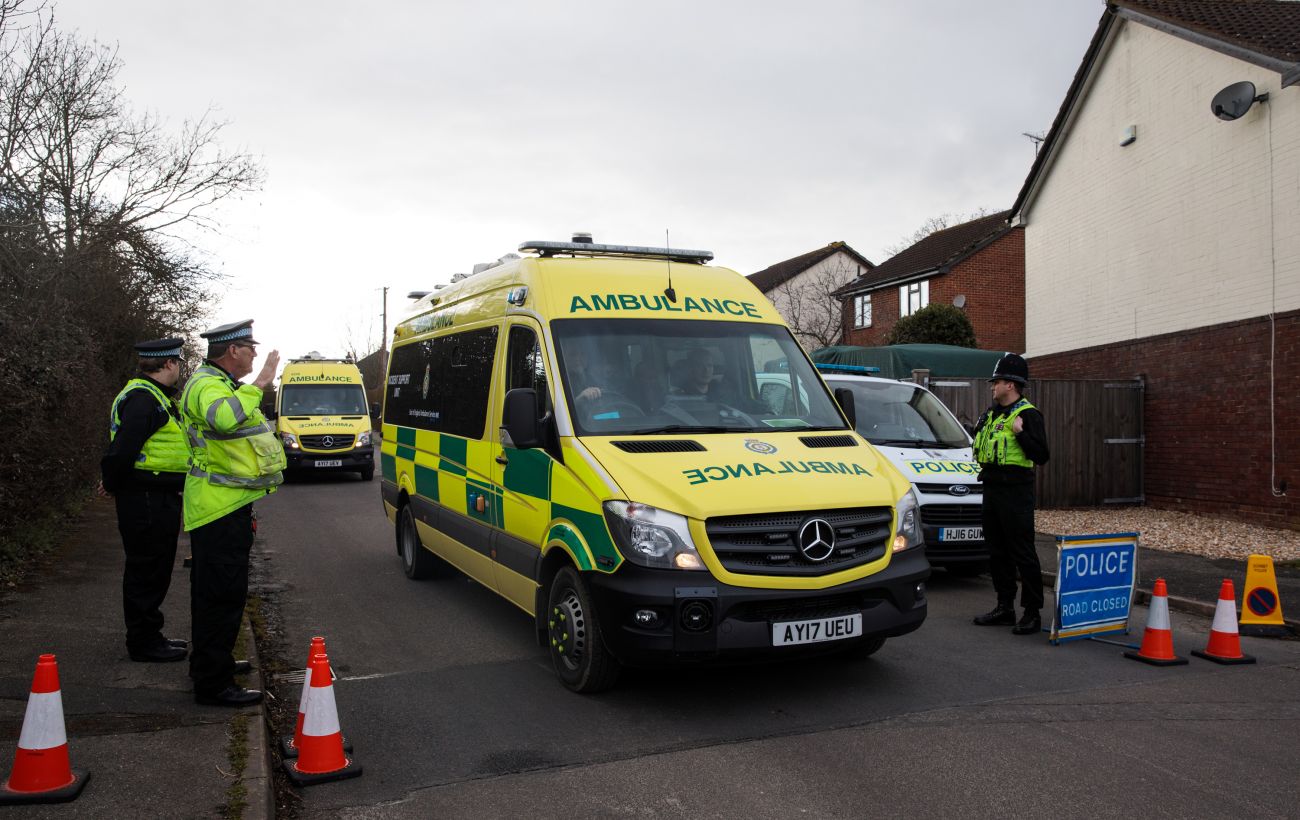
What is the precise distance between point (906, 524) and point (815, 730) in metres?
1.27

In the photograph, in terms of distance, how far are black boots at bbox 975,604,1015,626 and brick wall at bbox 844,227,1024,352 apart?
25.0 m

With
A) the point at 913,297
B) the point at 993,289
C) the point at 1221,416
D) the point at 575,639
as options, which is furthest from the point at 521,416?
the point at 913,297

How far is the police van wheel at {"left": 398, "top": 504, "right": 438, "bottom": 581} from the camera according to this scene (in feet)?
29.0

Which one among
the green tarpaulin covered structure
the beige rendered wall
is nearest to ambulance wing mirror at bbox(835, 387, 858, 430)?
the beige rendered wall

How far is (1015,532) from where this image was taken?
7012 millimetres

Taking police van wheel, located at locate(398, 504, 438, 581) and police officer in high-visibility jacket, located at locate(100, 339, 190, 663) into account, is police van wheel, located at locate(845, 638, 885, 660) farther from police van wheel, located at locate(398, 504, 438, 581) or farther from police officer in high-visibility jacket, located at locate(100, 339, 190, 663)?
police van wheel, located at locate(398, 504, 438, 581)

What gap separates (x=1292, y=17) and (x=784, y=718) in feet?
50.9

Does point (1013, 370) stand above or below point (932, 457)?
above

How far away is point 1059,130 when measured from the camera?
59.8ft

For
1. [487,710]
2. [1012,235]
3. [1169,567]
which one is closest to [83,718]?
[487,710]

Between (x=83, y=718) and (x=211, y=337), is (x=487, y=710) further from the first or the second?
(x=211, y=337)

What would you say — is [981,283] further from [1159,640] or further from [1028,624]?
[1159,640]

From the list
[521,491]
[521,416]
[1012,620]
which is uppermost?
[521,416]

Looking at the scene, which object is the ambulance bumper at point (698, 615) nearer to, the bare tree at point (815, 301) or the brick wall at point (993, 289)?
the brick wall at point (993, 289)
